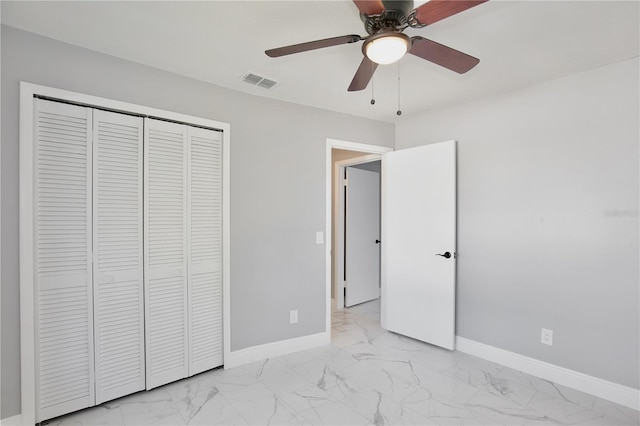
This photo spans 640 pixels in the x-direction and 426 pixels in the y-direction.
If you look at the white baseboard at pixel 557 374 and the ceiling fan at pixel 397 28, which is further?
the white baseboard at pixel 557 374

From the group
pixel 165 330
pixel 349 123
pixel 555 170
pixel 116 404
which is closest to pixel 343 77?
pixel 349 123

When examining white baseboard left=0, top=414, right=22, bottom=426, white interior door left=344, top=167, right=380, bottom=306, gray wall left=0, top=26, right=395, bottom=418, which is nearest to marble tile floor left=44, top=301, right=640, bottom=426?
white baseboard left=0, top=414, right=22, bottom=426

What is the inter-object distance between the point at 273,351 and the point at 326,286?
80cm

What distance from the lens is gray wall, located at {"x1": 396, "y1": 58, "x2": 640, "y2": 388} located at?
2.26 meters

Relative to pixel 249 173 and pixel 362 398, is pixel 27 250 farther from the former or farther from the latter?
pixel 362 398

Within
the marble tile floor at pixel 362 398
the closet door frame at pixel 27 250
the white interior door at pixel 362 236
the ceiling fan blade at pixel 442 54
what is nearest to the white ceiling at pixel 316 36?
the ceiling fan blade at pixel 442 54

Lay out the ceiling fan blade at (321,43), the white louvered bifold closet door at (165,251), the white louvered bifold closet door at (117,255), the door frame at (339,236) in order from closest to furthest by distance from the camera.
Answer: the ceiling fan blade at (321,43) < the white louvered bifold closet door at (117,255) < the white louvered bifold closet door at (165,251) < the door frame at (339,236)

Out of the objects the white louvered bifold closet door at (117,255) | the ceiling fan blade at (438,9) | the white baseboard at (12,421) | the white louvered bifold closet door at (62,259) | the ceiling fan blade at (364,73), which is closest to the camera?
the ceiling fan blade at (438,9)

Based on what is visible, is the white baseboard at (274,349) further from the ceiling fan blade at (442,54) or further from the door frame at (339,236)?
the ceiling fan blade at (442,54)

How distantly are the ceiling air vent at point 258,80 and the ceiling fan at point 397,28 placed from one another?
1005mm

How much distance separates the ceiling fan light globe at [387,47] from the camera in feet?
4.53

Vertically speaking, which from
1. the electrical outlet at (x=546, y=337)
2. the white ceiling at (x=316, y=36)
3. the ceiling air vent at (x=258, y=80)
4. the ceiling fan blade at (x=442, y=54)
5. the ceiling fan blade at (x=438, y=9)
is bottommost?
the electrical outlet at (x=546, y=337)

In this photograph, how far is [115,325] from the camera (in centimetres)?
223

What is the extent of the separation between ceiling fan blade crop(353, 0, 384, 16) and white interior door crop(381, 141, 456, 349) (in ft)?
6.60
